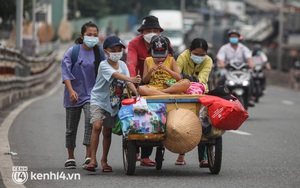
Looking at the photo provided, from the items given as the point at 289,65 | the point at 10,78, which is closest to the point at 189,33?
the point at 289,65

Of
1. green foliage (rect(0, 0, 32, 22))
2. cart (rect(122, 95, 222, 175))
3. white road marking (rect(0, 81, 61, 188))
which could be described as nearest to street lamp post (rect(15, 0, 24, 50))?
green foliage (rect(0, 0, 32, 22))

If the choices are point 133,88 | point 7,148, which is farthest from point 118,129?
point 7,148

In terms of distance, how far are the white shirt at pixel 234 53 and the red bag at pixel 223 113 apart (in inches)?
406

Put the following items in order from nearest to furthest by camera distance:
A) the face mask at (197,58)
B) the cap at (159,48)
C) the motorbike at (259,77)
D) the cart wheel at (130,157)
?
the cart wheel at (130,157), the cap at (159,48), the face mask at (197,58), the motorbike at (259,77)

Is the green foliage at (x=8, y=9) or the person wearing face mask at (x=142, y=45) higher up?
the person wearing face mask at (x=142, y=45)

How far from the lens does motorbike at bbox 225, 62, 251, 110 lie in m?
22.3

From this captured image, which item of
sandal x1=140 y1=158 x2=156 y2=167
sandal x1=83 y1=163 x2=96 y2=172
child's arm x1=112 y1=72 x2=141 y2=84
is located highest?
child's arm x1=112 y1=72 x2=141 y2=84

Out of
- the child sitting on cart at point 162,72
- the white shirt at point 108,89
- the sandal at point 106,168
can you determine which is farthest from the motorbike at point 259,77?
the sandal at point 106,168

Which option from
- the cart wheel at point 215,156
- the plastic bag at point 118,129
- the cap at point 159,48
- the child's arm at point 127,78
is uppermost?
the cap at point 159,48

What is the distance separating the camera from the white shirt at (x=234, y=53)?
21.7 m

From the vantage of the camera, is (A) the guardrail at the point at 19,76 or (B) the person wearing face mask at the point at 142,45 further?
(A) the guardrail at the point at 19,76

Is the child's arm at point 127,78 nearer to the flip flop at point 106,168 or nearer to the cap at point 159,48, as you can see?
the cap at point 159,48

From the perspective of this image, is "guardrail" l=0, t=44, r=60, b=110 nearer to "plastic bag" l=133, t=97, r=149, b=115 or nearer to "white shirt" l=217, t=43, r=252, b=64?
"white shirt" l=217, t=43, r=252, b=64

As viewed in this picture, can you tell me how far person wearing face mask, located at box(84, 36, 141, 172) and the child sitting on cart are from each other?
300mm
